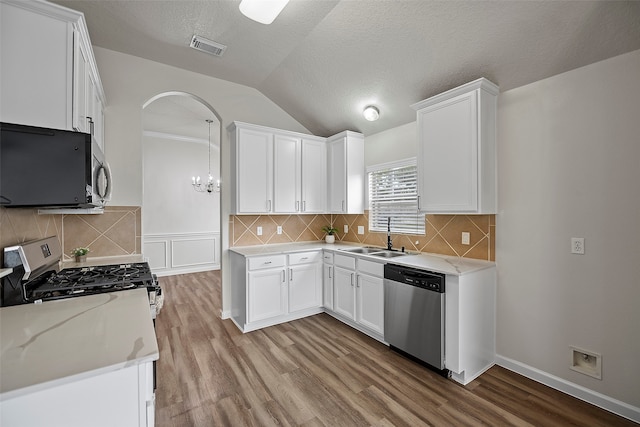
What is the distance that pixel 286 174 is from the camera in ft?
12.2

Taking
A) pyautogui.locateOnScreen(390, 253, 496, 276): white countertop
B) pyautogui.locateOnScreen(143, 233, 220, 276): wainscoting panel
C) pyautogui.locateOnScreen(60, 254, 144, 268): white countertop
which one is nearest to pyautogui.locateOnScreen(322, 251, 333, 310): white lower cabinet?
pyautogui.locateOnScreen(390, 253, 496, 276): white countertop

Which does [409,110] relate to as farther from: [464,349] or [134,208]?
[134,208]

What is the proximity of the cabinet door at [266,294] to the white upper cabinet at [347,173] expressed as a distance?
121 centimetres

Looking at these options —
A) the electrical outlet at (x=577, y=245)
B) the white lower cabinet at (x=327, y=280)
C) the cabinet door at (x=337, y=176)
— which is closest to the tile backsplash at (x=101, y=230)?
the white lower cabinet at (x=327, y=280)

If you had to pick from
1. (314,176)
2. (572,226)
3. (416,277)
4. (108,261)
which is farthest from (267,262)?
(572,226)

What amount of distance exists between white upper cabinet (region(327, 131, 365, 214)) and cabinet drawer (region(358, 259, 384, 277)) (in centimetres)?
93

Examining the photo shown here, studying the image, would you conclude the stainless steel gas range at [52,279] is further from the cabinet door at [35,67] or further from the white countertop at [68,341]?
the cabinet door at [35,67]

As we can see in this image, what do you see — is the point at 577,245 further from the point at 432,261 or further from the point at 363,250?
the point at 363,250

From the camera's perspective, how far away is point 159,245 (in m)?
5.75

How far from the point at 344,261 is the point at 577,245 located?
203cm

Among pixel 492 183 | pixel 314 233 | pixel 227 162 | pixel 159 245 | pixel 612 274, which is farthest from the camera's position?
pixel 159 245

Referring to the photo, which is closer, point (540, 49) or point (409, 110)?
point (540, 49)

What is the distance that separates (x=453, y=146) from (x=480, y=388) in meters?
1.93

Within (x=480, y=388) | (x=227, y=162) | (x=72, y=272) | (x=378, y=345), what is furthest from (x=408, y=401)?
(x=227, y=162)
